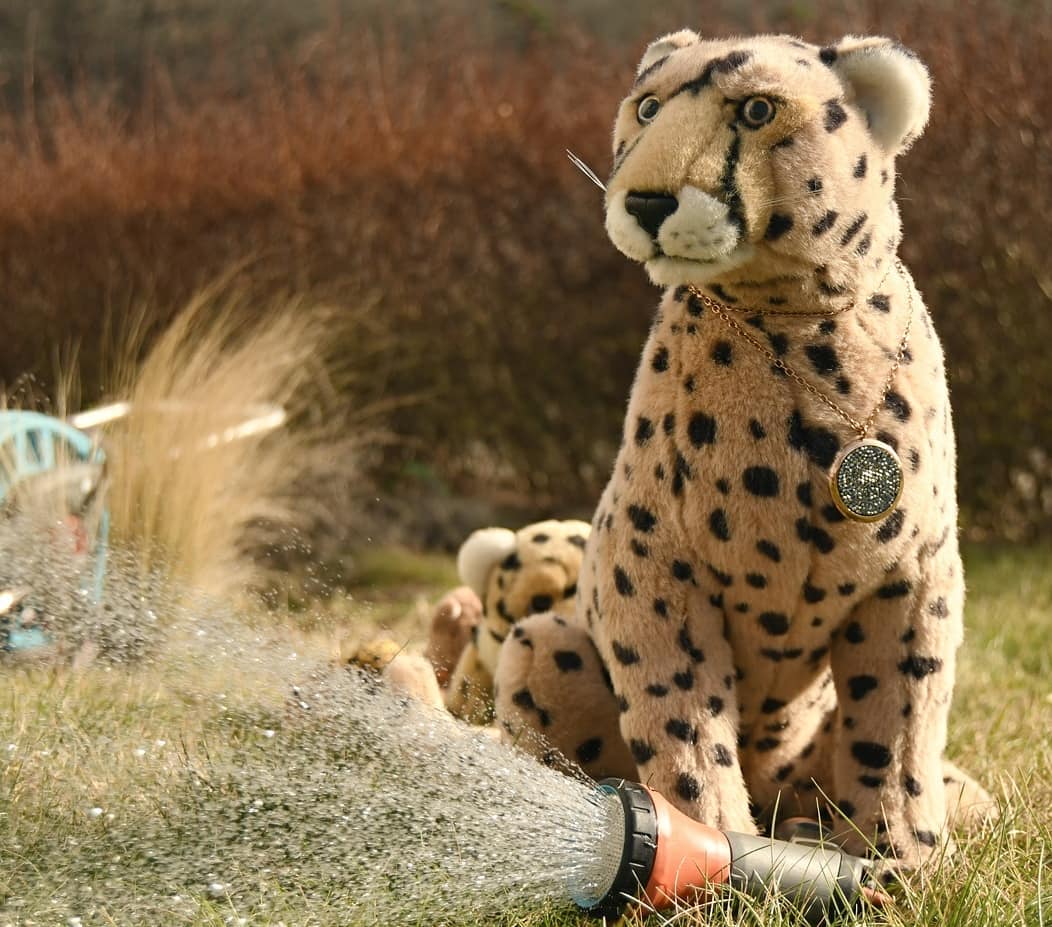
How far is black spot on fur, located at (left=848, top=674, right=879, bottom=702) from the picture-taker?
193 cm

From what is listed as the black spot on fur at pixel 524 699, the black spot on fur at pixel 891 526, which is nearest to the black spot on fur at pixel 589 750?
the black spot on fur at pixel 524 699

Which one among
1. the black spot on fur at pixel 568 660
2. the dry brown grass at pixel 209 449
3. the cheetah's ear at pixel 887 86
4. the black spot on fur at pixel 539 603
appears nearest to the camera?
the cheetah's ear at pixel 887 86

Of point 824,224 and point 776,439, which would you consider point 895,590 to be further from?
point 824,224

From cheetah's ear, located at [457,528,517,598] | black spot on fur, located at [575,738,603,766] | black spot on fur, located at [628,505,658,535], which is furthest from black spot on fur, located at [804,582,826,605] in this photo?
cheetah's ear, located at [457,528,517,598]

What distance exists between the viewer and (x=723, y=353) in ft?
6.11

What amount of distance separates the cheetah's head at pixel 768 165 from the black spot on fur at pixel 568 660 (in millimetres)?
662

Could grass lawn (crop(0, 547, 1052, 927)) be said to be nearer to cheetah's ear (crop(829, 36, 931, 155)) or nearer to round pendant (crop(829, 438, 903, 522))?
round pendant (crop(829, 438, 903, 522))

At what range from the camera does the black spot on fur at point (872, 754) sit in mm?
1911

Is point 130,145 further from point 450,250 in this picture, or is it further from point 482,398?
point 482,398

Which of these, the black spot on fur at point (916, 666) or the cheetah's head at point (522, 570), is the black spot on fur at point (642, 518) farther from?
the cheetah's head at point (522, 570)

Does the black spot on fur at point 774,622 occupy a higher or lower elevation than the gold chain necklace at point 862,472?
lower

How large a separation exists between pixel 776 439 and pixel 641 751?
50 cm

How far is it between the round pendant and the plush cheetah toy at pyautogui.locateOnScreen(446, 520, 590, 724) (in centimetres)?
84

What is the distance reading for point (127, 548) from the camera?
3.39 m
